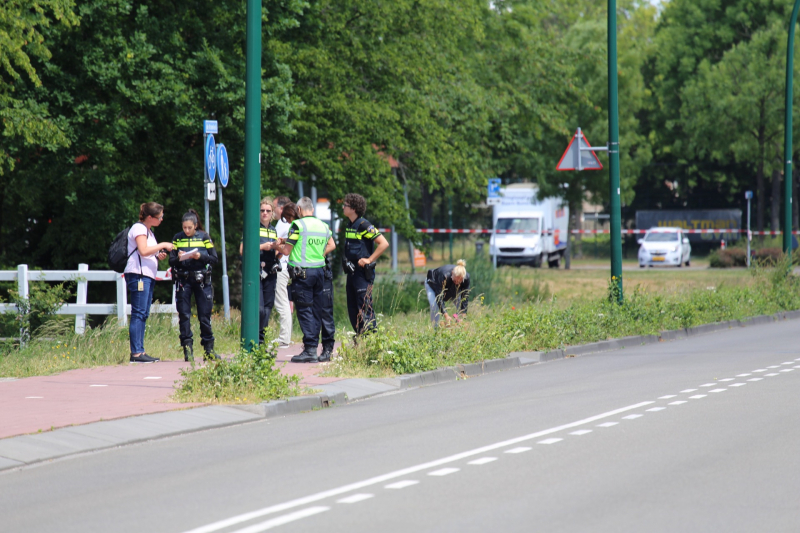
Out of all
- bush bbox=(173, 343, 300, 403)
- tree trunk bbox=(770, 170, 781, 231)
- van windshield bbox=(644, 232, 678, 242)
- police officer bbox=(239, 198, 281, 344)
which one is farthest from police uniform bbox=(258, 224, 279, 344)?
tree trunk bbox=(770, 170, 781, 231)

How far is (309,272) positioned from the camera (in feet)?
40.7

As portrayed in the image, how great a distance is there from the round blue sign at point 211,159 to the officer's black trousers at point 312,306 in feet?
11.0

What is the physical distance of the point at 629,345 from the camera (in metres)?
16.1

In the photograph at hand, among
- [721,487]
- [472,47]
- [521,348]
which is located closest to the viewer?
[721,487]

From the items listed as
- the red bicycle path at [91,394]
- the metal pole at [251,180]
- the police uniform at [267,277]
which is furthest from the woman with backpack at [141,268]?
the metal pole at [251,180]

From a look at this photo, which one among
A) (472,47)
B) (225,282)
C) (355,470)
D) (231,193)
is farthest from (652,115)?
(355,470)

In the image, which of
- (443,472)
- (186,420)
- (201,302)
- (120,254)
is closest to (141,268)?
(120,254)

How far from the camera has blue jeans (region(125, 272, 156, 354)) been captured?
12.6m

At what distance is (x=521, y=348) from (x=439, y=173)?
947cm

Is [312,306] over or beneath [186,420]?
over

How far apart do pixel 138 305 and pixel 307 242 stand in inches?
83.9

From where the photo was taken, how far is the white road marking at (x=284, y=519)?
5.39m

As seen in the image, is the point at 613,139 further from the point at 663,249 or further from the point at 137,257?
the point at 663,249

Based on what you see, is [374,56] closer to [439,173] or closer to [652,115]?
[439,173]
